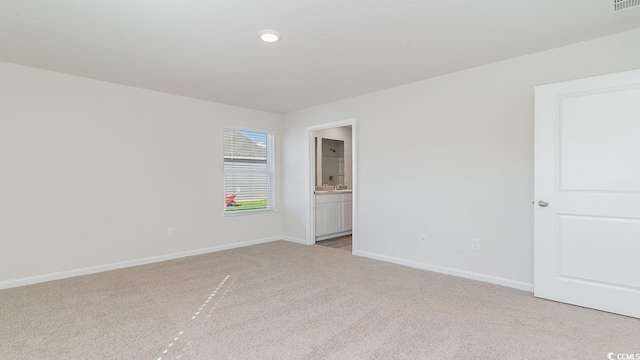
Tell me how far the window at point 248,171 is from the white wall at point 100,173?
19 cm

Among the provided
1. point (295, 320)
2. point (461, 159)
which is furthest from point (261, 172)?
point (295, 320)

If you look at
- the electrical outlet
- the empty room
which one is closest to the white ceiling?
the empty room

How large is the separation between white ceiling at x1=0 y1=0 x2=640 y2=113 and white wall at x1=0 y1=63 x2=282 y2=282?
0.35m

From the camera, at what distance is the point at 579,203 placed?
2672 mm

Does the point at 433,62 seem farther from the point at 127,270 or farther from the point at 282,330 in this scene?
the point at 127,270

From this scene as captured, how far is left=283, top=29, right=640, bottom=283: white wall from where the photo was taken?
3.04 meters

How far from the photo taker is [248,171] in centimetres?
531

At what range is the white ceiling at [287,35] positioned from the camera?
222 centimetres

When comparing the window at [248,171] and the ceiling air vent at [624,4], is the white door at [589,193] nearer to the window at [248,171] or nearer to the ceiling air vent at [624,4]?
the ceiling air vent at [624,4]

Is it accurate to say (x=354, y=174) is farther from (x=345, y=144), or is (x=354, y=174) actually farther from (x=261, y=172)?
(x=345, y=144)

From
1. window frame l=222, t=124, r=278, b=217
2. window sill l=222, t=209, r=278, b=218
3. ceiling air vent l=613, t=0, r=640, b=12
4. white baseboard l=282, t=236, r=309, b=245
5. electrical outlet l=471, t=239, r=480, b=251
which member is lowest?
white baseboard l=282, t=236, r=309, b=245

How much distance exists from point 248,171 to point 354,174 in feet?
6.11

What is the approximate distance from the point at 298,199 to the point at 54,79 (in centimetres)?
353

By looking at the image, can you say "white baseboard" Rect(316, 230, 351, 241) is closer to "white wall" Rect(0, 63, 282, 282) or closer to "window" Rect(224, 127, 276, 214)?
"window" Rect(224, 127, 276, 214)
